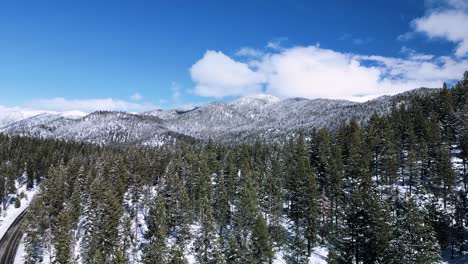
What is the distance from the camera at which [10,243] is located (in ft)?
268

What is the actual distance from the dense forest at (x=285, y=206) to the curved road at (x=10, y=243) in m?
6.67

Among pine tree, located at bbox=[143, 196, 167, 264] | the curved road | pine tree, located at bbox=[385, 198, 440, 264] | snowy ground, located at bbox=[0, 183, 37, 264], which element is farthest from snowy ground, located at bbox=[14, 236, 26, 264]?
pine tree, located at bbox=[385, 198, 440, 264]

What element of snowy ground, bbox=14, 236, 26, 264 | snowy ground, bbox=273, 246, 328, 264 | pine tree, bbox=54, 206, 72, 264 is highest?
pine tree, bbox=54, 206, 72, 264

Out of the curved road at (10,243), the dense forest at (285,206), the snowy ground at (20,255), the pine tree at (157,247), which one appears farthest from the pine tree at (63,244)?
the curved road at (10,243)

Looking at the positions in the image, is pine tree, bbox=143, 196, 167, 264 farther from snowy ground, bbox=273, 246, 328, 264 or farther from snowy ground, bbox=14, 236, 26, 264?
snowy ground, bbox=14, 236, 26, 264

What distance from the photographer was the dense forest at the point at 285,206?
4119 centimetres

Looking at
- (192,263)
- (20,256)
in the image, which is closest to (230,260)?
(192,263)

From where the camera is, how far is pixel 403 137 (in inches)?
3807

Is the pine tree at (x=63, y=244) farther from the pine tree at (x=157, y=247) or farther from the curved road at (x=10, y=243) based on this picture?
the curved road at (x=10, y=243)

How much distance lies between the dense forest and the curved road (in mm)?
6671

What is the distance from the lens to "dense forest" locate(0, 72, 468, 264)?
41188mm

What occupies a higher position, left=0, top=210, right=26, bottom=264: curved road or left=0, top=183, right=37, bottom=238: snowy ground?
left=0, top=183, right=37, bottom=238: snowy ground

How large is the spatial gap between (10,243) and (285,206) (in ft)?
236

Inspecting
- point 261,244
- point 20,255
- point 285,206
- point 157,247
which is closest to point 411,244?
point 261,244
